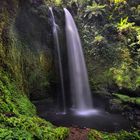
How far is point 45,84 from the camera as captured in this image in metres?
11.7

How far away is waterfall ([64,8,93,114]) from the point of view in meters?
12.4

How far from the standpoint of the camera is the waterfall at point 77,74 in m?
12.4

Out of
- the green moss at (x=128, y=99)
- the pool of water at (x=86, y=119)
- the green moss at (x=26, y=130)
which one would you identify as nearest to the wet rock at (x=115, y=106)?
the green moss at (x=128, y=99)

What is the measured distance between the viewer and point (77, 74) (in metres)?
13.1

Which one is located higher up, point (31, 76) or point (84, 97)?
point (31, 76)

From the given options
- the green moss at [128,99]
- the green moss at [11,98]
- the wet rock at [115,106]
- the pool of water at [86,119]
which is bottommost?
the pool of water at [86,119]

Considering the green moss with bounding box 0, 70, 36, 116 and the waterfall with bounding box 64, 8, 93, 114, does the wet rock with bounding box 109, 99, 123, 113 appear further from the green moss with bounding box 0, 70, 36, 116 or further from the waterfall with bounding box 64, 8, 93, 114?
the green moss with bounding box 0, 70, 36, 116

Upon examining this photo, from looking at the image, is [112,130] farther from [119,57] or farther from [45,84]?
[119,57]

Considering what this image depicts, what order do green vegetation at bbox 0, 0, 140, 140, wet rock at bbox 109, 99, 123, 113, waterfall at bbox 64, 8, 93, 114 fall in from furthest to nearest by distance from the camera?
waterfall at bbox 64, 8, 93, 114
wet rock at bbox 109, 99, 123, 113
green vegetation at bbox 0, 0, 140, 140

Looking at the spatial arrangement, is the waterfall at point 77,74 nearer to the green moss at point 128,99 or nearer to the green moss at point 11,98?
the green moss at point 128,99

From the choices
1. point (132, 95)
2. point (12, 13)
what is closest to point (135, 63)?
point (132, 95)

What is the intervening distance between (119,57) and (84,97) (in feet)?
11.8

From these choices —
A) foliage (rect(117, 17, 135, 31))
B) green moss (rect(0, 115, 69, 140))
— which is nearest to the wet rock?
foliage (rect(117, 17, 135, 31))

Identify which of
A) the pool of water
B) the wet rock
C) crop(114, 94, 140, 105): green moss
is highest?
crop(114, 94, 140, 105): green moss
